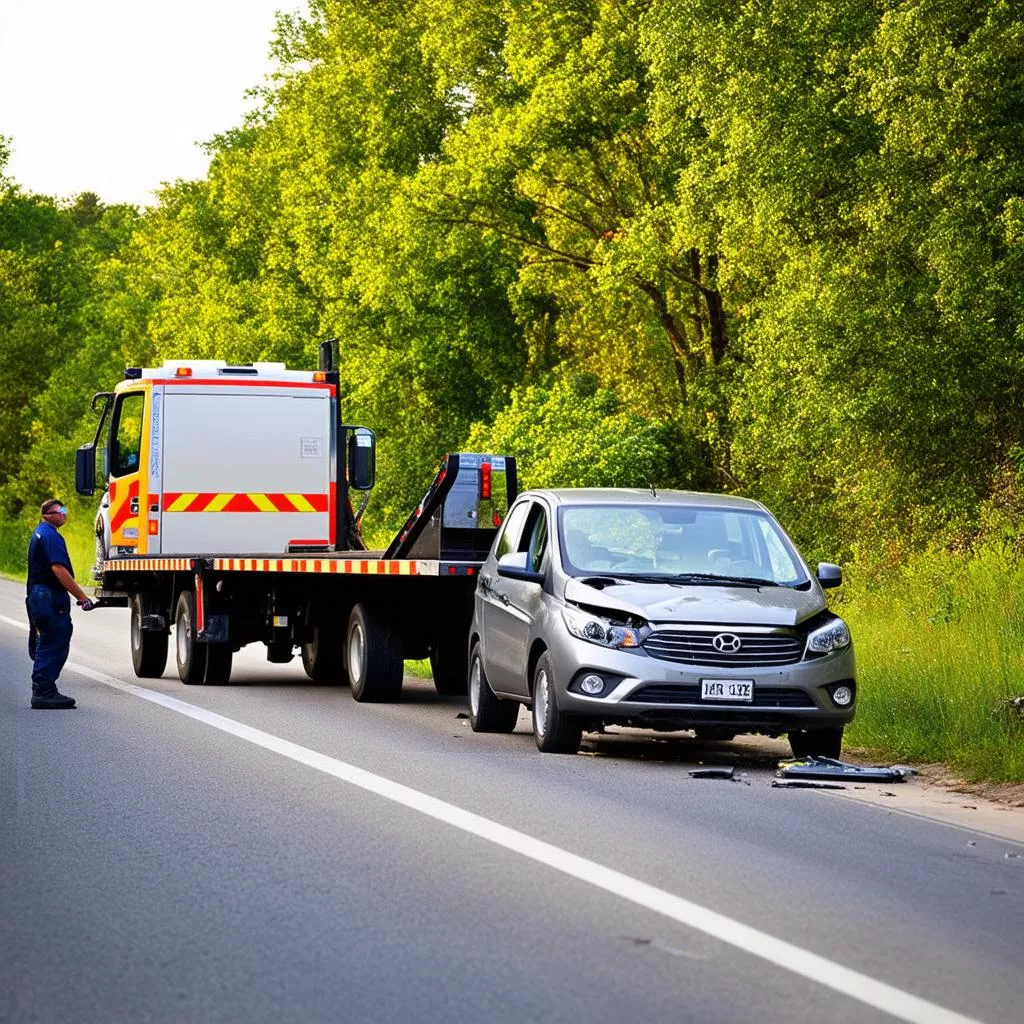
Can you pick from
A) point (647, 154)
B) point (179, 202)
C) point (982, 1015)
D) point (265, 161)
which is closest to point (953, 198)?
point (647, 154)

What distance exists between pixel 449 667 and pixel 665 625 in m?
6.43

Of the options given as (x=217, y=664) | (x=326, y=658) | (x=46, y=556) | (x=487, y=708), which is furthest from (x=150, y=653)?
(x=487, y=708)

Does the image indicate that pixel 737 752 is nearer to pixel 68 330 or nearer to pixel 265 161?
pixel 265 161

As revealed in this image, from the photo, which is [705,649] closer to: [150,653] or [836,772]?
[836,772]

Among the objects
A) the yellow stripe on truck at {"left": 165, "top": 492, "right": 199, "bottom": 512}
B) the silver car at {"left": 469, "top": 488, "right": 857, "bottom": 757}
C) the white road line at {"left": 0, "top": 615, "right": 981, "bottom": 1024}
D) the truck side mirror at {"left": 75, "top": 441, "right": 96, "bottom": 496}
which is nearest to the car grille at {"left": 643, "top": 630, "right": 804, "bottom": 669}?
the silver car at {"left": 469, "top": 488, "right": 857, "bottom": 757}

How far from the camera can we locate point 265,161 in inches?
2478

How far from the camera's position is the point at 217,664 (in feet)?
68.3

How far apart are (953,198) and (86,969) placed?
20905 mm

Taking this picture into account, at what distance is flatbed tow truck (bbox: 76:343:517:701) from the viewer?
818 inches

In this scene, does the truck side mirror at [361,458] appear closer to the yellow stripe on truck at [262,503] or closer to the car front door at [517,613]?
the yellow stripe on truck at [262,503]

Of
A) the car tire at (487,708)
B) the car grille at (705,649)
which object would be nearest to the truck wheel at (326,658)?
the car tire at (487,708)

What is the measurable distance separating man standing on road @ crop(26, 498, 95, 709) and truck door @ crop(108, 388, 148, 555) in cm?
471

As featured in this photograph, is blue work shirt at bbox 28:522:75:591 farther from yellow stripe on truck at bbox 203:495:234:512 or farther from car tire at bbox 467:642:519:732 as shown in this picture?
yellow stripe on truck at bbox 203:495:234:512

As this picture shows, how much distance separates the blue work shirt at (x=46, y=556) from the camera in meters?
17.8
